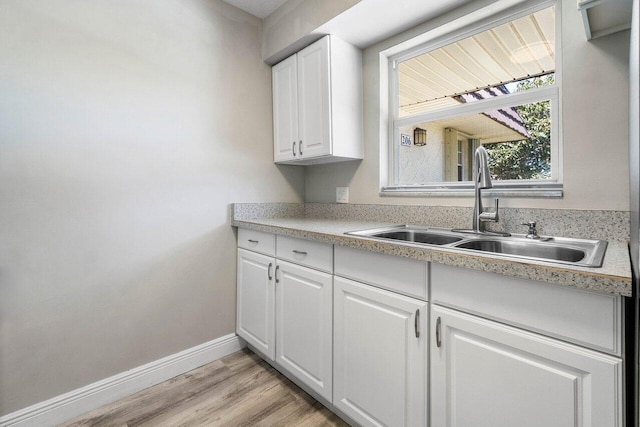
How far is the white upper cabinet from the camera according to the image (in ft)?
6.33

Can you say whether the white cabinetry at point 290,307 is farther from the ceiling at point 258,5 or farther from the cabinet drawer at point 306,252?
the ceiling at point 258,5

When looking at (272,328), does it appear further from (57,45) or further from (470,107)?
(57,45)

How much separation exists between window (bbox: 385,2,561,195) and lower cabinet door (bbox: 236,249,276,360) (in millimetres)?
998

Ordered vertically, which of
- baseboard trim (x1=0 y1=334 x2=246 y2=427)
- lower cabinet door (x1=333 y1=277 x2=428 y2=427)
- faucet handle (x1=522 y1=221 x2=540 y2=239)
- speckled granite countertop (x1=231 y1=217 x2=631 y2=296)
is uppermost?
faucet handle (x1=522 y1=221 x2=540 y2=239)

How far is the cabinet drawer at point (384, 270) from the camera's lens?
1.10 meters

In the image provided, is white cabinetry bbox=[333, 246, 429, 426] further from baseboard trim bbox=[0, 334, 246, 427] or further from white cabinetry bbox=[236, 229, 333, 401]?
baseboard trim bbox=[0, 334, 246, 427]

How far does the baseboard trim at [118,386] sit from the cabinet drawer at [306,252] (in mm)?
861

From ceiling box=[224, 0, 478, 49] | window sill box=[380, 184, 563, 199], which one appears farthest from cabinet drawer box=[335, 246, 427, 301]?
ceiling box=[224, 0, 478, 49]

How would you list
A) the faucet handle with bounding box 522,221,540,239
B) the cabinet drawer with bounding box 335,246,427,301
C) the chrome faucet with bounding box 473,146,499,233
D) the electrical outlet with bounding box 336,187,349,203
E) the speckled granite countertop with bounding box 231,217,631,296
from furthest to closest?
the electrical outlet with bounding box 336,187,349,203
the chrome faucet with bounding box 473,146,499,233
the faucet handle with bounding box 522,221,540,239
the cabinet drawer with bounding box 335,246,427,301
the speckled granite countertop with bounding box 231,217,631,296

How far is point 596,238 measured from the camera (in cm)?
125

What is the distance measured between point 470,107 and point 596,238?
0.88 metres

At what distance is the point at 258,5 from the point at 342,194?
1415 mm

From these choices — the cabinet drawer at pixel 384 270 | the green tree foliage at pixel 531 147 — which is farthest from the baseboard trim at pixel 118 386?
the green tree foliage at pixel 531 147

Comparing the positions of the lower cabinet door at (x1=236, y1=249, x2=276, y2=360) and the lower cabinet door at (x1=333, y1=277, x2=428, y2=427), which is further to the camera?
the lower cabinet door at (x1=236, y1=249, x2=276, y2=360)
